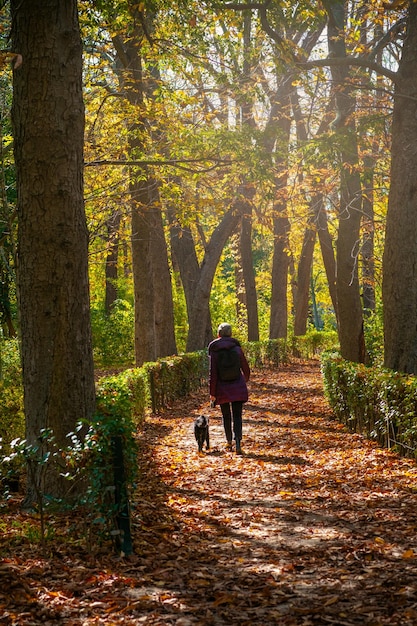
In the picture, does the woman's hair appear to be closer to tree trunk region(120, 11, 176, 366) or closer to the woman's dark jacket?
the woman's dark jacket

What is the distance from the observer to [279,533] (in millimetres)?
6523

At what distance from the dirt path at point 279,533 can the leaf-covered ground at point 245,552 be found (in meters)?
0.01

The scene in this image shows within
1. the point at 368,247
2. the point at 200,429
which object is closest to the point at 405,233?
the point at 200,429

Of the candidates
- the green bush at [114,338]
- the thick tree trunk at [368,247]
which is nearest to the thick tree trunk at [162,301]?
the thick tree trunk at [368,247]

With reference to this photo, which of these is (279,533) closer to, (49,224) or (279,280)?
(49,224)

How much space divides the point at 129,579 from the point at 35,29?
4836mm

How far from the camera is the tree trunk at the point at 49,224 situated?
663 cm

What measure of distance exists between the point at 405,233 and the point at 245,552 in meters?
7.39

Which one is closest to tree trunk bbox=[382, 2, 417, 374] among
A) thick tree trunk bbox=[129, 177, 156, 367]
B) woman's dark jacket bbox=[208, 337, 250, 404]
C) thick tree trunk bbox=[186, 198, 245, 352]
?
woman's dark jacket bbox=[208, 337, 250, 404]

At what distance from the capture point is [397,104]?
40.5 ft

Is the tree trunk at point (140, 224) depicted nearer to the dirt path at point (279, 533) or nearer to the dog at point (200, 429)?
the dirt path at point (279, 533)

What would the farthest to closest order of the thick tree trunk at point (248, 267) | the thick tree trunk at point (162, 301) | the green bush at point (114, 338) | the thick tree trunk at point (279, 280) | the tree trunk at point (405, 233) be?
the green bush at point (114, 338), the thick tree trunk at point (248, 267), the thick tree trunk at point (279, 280), the thick tree trunk at point (162, 301), the tree trunk at point (405, 233)

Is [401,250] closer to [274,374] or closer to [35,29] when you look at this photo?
[35,29]

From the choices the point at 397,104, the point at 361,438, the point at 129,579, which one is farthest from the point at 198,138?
the point at 129,579
